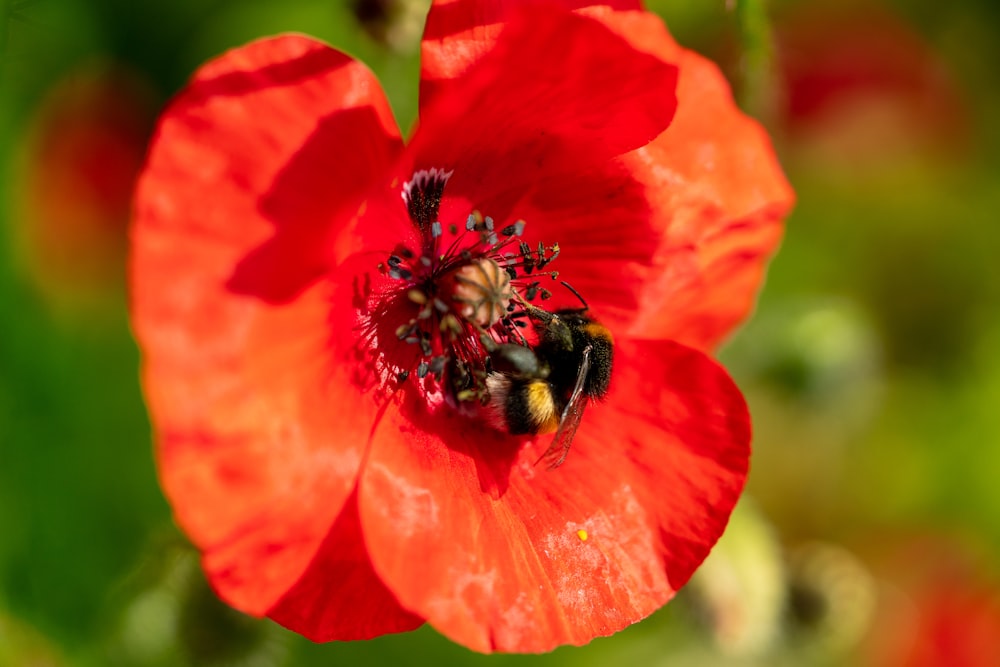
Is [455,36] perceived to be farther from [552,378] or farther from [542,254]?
[552,378]

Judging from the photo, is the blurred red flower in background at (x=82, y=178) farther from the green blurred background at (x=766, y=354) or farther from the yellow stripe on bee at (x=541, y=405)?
the yellow stripe on bee at (x=541, y=405)

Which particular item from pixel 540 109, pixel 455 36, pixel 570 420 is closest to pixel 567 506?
pixel 570 420

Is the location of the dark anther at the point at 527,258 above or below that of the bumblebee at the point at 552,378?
above

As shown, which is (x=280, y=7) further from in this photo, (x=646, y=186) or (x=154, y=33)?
(x=646, y=186)

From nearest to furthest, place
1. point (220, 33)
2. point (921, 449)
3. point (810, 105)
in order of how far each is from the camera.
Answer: point (220, 33), point (921, 449), point (810, 105)

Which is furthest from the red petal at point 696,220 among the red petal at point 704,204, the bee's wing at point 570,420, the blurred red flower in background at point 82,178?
the blurred red flower in background at point 82,178

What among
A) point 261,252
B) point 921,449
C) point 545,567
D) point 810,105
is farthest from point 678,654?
point 261,252

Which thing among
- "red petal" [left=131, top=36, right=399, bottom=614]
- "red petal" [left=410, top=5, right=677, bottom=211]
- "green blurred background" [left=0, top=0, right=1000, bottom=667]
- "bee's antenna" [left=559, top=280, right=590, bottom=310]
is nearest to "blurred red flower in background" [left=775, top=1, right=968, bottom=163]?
"green blurred background" [left=0, top=0, right=1000, bottom=667]
